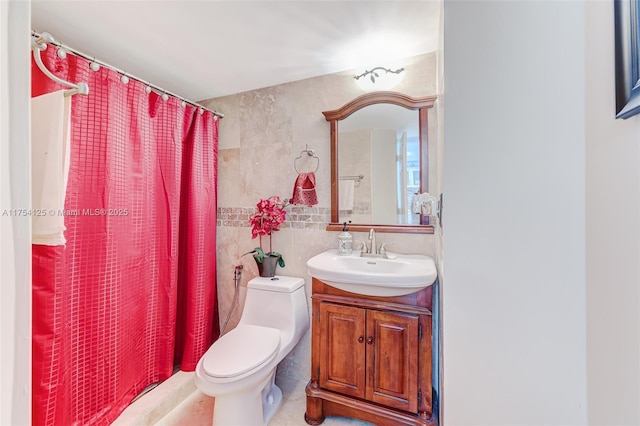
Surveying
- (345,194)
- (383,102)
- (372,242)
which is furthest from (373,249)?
(383,102)

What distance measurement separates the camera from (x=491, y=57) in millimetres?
739

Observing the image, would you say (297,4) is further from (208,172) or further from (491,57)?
(208,172)

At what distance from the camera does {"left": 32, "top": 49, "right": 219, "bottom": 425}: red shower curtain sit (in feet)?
3.78

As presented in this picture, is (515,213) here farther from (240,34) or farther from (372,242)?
(240,34)

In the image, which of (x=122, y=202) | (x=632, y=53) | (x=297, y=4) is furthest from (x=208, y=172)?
(x=632, y=53)

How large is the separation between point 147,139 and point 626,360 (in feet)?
6.94

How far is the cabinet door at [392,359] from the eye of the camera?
1.23 meters

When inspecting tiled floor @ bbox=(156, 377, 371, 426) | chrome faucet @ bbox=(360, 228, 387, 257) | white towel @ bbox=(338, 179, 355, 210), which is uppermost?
white towel @ bbox=(338, 179, 355, 210)

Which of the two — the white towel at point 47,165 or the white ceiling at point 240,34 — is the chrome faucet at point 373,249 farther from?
the white towel at point 47,165

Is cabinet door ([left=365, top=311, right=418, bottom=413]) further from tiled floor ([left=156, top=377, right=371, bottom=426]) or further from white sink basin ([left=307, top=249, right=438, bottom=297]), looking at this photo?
tiled floor ([left=156, top=377, right=371, bottom=426])

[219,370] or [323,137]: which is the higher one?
[323,137]

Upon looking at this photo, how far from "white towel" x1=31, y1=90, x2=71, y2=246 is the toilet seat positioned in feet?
2.78

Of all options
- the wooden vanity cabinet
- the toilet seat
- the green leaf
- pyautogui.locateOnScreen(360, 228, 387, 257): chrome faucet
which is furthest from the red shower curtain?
pyautogui.locateOnScreen(360, 228, 387, 257): chrome faucet

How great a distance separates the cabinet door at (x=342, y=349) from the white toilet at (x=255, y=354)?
0.27 m
